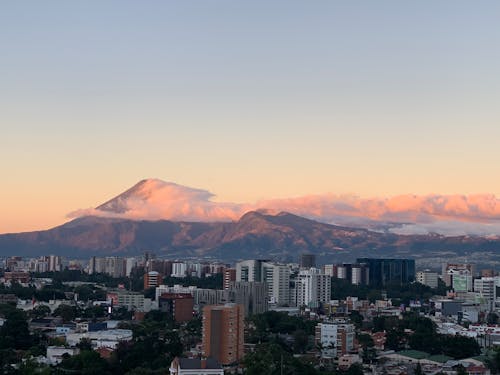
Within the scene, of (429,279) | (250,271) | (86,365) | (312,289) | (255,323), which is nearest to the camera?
(86,365)

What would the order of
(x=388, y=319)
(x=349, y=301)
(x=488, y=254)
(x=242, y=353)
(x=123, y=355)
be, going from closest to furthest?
(x=123, y=355) → (x=242, y=353) → (x=388, y=319) → (x=349, y=301) → (x=488, y=254)

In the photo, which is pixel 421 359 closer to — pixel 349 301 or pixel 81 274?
pixel 349 301

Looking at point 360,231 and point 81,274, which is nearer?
point 81,274

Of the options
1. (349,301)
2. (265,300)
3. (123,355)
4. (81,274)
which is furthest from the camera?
(81,274)

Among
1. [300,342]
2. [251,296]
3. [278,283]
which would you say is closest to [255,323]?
[300,342]

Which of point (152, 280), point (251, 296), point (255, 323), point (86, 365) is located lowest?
point (86, 365)

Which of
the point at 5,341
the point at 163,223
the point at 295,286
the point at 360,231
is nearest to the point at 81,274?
the point at 295,286

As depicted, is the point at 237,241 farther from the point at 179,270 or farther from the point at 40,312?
the point at 40,312
